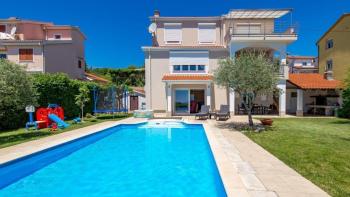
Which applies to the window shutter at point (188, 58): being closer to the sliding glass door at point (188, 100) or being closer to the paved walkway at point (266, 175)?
the sliding glass door at point (188, 100)

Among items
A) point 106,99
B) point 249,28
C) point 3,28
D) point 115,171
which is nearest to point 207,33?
point 249,28

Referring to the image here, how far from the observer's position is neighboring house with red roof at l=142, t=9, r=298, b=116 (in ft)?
78.6

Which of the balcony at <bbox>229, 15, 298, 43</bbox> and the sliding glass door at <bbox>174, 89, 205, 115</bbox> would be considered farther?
the sliding glass door at <bbox>174, 89, 205, 115</bbox>

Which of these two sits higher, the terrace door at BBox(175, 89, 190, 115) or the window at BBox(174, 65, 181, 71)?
the window at BBox(174, 65, 181, 71)

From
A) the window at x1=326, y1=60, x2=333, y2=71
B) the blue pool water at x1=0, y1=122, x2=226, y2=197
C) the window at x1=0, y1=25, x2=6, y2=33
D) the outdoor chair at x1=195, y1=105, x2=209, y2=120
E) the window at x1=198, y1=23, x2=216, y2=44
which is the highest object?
the window at x1=0, y1=25, x2=6, y2=33

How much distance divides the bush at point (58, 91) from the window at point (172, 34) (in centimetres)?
1177

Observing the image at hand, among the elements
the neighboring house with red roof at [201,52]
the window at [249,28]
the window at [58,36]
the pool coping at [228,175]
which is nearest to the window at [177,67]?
the neighboring house with red roof at [201,52]

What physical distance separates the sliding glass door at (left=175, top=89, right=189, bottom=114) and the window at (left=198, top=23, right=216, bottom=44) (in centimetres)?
736

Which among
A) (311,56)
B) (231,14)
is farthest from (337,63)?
(311,56)

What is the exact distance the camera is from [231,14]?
25750 mm

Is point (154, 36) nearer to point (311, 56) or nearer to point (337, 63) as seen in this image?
point (337, 63)

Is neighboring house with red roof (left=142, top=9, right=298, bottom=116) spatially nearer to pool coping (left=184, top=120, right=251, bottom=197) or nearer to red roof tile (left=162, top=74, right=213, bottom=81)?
red roof tile (left=162, top=74, right=213, bottom=81)

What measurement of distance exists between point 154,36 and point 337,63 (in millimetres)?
22872

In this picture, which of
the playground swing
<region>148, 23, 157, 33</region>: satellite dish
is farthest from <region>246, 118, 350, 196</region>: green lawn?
<region>148, 23, 157, 33</region>: satellite dish
